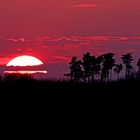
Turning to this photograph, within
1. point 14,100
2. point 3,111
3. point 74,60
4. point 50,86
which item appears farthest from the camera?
point 74,60

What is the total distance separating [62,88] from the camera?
88.6ft

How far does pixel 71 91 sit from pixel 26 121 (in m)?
5.34

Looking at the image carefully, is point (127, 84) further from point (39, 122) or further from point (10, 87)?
point (39, 122)

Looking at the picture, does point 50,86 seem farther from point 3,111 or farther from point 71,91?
point 3,111

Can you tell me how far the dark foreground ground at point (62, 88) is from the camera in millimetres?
24984

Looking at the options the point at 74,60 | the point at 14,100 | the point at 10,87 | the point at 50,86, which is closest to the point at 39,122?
the point at 14,100

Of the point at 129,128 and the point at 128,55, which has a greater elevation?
the point at 128,55

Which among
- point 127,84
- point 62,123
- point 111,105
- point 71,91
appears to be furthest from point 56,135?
point 127,84

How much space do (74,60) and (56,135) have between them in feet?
177

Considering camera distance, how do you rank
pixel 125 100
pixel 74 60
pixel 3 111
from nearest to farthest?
pixel 3 111 → pixel 125 100 → pixel 74 60

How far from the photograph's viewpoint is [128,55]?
77.6 metres

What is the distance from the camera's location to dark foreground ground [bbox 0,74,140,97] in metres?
25.0

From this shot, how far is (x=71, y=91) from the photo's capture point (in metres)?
26.5

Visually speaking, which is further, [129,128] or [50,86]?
[50,86]
